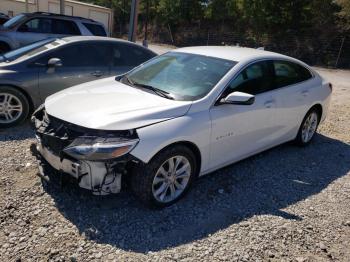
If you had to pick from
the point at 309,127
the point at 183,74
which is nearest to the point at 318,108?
the point at 309,127

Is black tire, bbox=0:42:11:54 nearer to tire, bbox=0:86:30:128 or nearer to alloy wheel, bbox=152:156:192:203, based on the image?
tire, bbox=0:86:30:128

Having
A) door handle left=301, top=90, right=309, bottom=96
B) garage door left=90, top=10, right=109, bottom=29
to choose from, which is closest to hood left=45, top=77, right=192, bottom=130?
door handle left=301, top=90, right=309, bottom=96

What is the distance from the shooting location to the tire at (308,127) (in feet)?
18.9

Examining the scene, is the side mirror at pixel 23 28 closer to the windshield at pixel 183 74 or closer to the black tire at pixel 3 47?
the black tire at pixel 3 47

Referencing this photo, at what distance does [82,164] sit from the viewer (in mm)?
3322

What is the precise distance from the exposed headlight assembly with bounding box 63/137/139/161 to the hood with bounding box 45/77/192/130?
12 cm

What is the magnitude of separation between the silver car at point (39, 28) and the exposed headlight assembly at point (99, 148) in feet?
24.0

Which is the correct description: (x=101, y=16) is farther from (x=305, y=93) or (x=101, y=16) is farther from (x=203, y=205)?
(x=203, y=205)

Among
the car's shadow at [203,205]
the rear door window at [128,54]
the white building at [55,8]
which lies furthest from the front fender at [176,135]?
the white building at [55,8]

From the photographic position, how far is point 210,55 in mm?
4668

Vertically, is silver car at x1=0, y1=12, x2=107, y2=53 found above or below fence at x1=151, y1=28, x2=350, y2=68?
above

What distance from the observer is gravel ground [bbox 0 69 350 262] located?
314cm

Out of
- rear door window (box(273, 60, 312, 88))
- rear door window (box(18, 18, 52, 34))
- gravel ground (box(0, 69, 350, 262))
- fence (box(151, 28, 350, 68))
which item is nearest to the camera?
gravel ground (box(0, 69, 350, 262))

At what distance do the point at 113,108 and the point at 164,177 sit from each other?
859mm
